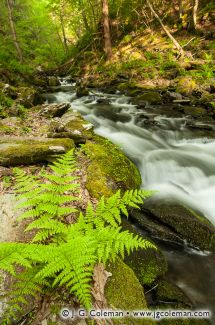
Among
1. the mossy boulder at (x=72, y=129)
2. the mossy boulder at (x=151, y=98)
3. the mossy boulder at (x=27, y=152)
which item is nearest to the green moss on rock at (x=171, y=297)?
the mossy boulder at (x=27, y=152)

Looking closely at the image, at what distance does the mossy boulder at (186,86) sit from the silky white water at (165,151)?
1888mm

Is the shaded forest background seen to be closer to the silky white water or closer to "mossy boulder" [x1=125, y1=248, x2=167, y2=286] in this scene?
the silky white water

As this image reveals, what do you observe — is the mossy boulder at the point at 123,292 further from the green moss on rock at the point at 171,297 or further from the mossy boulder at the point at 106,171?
the mossy boulder at the point at 106,171

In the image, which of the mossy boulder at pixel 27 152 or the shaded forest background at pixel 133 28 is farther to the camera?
the shaded forest background at pixel 133 28

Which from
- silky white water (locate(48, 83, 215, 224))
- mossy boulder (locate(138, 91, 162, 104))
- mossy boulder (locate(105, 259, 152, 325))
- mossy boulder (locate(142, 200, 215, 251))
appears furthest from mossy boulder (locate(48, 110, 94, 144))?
mossy boulder (locate(138, 91, 162, 104))

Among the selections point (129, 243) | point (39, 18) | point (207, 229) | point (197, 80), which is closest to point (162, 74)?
point (197, 80)

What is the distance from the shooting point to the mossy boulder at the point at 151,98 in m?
10.8

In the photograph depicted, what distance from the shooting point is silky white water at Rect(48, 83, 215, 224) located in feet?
18.1

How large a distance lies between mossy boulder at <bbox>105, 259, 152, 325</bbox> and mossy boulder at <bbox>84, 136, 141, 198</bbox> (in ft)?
4.54

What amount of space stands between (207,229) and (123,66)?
13.7m

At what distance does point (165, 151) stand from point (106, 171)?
314cm

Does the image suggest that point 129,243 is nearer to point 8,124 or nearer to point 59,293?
point 59,293

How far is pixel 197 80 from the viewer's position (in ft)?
37.4

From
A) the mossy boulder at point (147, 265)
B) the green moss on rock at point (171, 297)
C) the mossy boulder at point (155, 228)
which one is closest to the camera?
the green moss on rock at point (171, 297)
